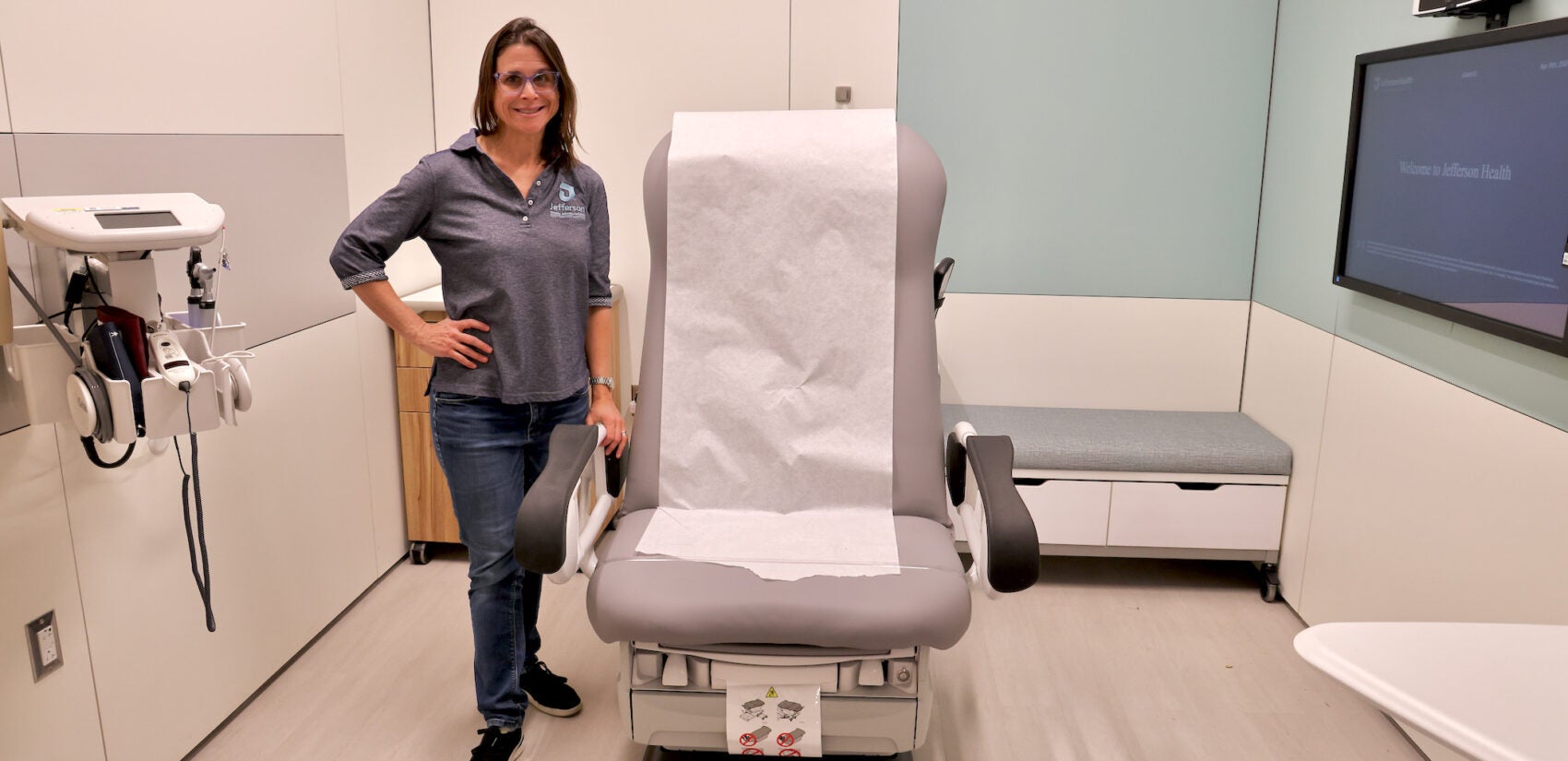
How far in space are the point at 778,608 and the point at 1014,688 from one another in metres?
1.12

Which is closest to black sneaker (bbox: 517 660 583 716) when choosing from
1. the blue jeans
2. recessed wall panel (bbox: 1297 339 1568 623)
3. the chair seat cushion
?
the blue jeans

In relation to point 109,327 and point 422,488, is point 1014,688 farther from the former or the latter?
point 109,327

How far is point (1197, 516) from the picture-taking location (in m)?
3.07

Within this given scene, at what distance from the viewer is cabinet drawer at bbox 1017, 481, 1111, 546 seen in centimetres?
308

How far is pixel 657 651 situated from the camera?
180 cm

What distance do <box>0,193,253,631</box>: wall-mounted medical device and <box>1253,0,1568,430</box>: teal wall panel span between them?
238 centimetres

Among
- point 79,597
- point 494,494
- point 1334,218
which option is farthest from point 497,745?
point 1334,218

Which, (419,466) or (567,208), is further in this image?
(419,466)

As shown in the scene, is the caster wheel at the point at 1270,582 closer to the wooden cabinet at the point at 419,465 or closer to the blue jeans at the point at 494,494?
the blue jeans at the point at 494,494

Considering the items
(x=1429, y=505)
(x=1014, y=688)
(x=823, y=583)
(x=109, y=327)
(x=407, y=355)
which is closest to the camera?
(x=109, y=327)

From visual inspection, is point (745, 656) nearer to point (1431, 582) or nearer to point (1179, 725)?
point (1179, 725)

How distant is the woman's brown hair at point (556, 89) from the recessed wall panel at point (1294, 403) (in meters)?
2.00

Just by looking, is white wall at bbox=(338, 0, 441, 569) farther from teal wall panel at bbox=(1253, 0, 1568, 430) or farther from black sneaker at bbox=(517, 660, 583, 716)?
teal wall panel at bbox=(1253, 0, 1568, 430)

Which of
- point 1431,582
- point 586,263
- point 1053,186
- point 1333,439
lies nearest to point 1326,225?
point 1333,439
